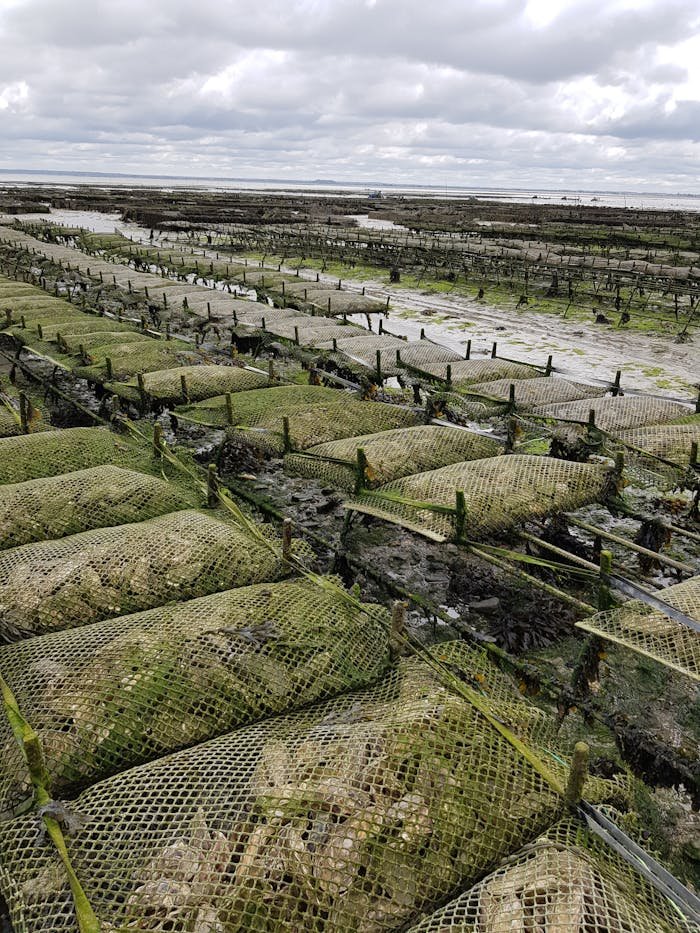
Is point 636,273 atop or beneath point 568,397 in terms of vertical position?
atop

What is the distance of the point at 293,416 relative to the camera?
36.1ft

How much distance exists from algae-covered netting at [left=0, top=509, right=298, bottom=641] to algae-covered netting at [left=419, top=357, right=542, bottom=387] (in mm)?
8911

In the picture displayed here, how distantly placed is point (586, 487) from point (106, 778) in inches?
263

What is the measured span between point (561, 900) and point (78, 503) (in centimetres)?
649

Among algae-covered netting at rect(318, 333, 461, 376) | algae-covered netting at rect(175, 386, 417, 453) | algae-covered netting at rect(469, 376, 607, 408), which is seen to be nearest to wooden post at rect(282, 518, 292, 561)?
algae-covered netting at rect(175, 386, 417, 453)

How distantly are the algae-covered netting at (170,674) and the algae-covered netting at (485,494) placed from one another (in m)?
2.00

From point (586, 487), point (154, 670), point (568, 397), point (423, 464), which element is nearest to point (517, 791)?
point (154, 670)

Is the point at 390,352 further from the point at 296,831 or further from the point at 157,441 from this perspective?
the point at 296,831

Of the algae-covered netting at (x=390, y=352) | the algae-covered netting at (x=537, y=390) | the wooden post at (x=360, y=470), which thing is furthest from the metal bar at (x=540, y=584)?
the algae-covered netting at (x=390, y=352)

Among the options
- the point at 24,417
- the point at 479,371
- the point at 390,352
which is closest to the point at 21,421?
the point at 24,417

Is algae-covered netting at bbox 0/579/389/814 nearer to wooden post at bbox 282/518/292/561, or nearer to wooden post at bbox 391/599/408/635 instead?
wooden post at bbox 391/599/408/635

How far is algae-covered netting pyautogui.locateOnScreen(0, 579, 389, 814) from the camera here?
15.3 ft

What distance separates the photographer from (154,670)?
5105 mm

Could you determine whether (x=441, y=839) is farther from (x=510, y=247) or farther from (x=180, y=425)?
(x=510, y=247)
